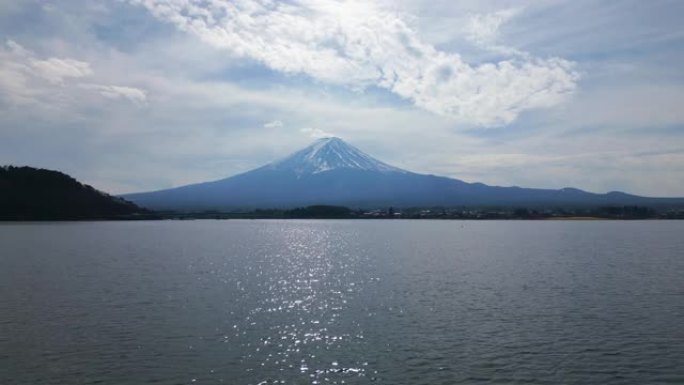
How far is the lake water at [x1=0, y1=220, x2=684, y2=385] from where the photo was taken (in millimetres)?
16250

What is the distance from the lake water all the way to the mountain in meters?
102

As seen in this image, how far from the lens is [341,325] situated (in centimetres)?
2245

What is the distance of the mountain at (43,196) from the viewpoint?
13188cm

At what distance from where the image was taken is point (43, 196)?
13688cm

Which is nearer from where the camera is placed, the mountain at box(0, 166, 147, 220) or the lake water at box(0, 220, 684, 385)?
the lake water at box(0, 220, 684, 385)

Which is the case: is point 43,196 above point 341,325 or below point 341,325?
above

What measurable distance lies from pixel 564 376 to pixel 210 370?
31.7ft

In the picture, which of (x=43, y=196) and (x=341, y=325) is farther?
(x=43, y=196)

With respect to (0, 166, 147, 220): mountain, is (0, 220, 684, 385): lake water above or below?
below

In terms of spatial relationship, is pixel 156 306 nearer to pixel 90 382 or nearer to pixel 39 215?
pixel 90 382

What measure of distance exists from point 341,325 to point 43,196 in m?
134

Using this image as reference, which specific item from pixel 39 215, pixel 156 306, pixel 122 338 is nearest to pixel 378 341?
pixel 122 338

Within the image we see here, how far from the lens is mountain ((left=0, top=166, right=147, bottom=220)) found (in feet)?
433

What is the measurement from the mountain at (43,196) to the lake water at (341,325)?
101975 millimetres
